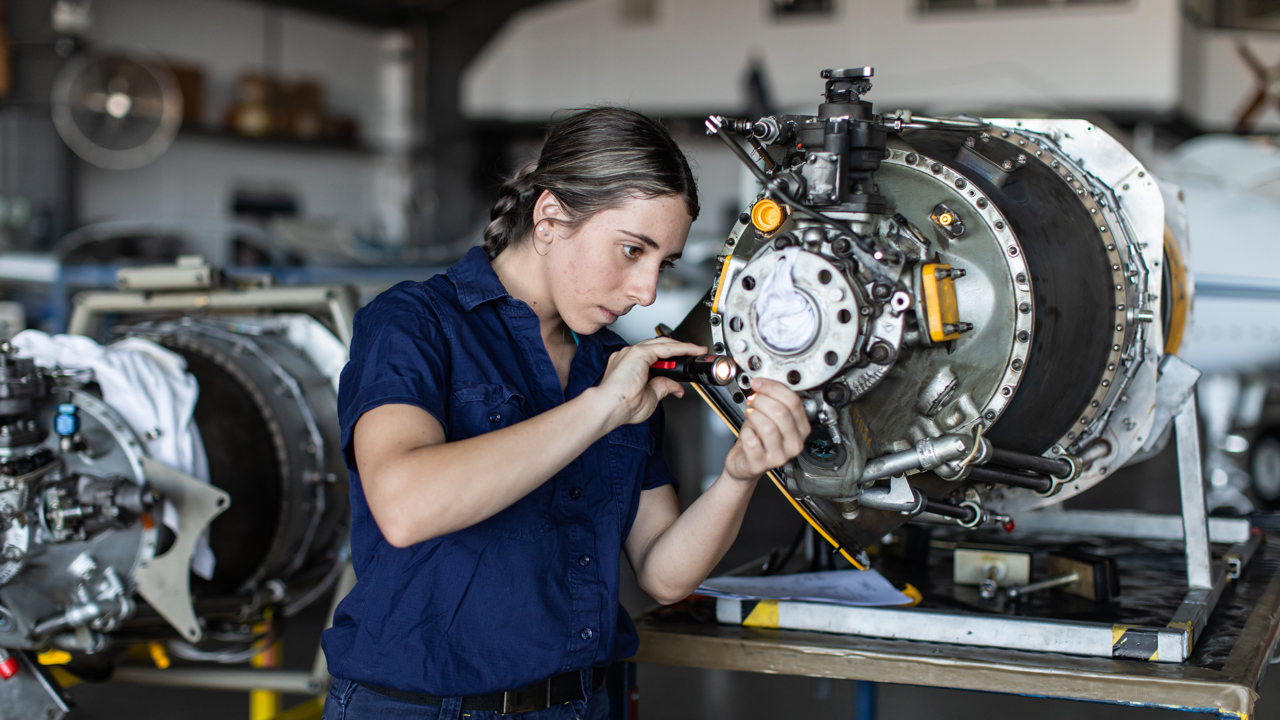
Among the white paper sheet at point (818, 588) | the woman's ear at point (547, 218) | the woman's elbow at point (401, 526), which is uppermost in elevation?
the woman's ear at point (547, 218)

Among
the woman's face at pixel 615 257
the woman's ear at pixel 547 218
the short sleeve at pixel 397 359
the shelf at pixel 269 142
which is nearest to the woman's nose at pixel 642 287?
the woman's face at pixel 615 257

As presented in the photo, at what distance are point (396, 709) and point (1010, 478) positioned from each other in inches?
32.2

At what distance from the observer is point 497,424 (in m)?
1.26

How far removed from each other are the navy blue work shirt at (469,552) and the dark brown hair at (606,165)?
16 centimetres

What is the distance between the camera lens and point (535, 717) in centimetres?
129

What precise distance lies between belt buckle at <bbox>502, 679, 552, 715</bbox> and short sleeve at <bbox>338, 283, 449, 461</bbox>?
336mm

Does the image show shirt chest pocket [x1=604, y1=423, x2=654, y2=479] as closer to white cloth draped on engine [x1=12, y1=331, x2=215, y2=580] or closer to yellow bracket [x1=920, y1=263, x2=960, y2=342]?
yellow bracket [x1=920, y1=263, x2=960, y2=342]

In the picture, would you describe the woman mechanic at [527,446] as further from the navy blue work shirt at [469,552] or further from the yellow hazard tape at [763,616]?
the yellow hazard tape at [763,616]

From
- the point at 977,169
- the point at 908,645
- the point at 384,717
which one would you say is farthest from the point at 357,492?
the point at 977,169

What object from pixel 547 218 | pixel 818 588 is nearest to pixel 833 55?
pixel 818 588

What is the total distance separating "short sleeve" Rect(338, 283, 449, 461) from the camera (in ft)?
3.82

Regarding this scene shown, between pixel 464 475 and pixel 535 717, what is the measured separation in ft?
1.26

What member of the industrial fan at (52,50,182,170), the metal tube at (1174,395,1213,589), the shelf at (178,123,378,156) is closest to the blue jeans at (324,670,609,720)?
the metal tube at (1174,395,1213,589)

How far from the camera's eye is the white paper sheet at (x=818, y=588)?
159 cm
